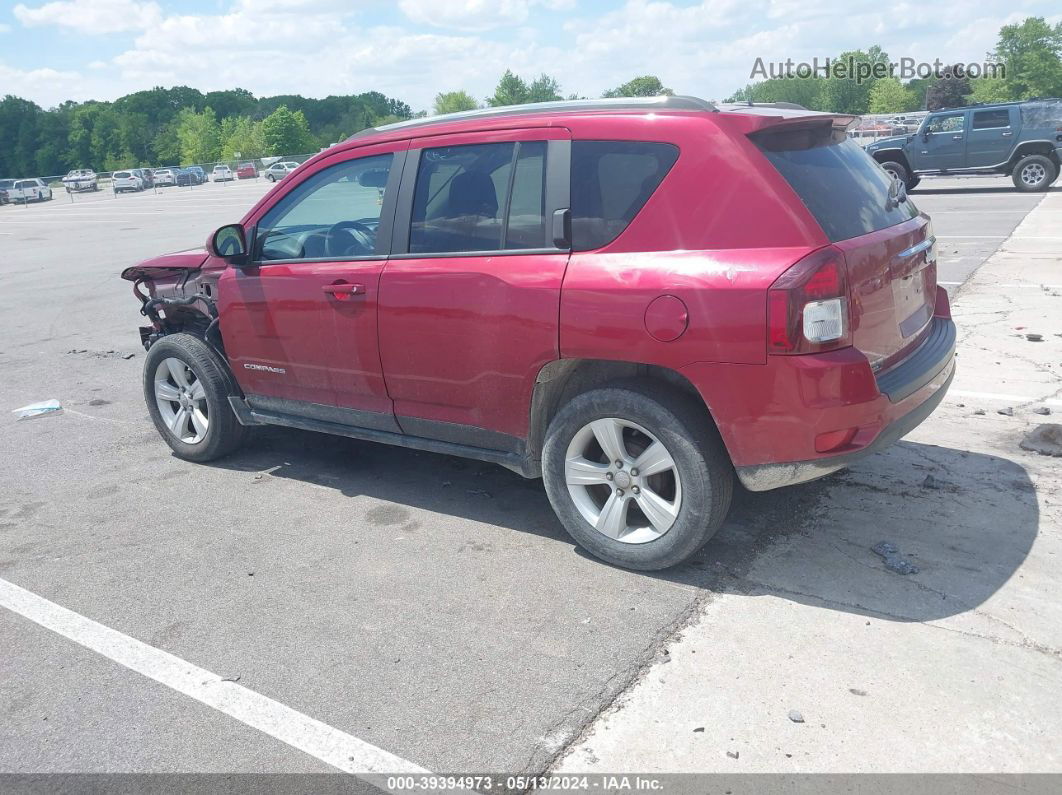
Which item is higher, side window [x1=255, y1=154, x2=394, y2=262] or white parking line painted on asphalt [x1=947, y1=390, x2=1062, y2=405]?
side window [x1=255, y1=154, x2=394, y2=262]

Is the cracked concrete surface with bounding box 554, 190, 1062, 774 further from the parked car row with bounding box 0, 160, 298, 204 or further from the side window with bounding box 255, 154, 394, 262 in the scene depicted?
the parked car row with bounding box 0, 160, 298, 204

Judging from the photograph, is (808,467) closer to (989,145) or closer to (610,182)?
(610,182)

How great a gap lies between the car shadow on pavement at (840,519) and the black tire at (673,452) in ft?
0.52

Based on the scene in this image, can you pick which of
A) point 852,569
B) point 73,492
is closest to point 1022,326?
point 852,569

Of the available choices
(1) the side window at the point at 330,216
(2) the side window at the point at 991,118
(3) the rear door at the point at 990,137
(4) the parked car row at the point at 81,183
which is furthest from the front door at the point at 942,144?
(4) the parked car row at the point at 81,183

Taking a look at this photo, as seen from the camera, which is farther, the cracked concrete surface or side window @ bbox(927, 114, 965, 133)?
side window @ bbox(927, 114, 965, 133)

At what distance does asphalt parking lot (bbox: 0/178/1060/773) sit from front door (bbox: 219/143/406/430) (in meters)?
0.60

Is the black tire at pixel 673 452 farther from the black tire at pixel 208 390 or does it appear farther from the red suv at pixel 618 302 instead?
the black tire at pixel 208 390

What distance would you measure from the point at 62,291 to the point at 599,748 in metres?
13.8

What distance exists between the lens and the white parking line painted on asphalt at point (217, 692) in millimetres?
2834

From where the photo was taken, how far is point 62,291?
14016 millimetres

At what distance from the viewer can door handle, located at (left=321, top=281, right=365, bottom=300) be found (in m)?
4.51

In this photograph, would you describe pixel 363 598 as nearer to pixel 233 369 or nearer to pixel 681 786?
pixel 681 786

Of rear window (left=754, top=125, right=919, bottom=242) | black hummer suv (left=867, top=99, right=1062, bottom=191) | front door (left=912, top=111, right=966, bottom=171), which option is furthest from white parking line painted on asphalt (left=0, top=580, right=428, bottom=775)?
front door (left=912, top=111, right=966, bottom=171)
